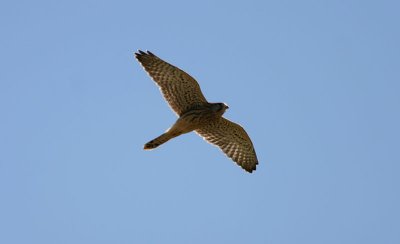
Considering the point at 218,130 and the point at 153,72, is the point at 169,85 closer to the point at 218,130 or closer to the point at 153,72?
the point at 153,72

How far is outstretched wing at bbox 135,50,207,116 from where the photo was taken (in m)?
17.0

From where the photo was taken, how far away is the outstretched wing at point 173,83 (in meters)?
17.0

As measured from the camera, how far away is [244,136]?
60.1 feet

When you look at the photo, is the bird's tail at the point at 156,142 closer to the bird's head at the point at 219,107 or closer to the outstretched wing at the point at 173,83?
the outstretched wing at the point at 173,83

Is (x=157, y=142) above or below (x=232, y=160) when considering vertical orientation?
below

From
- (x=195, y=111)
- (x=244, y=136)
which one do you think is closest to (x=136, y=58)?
(x=195, y=111)

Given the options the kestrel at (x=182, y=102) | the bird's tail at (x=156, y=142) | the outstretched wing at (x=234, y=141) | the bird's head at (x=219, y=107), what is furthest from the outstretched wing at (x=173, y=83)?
the outstretched wing at (x=234, y=141)

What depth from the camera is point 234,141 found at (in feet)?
60.4

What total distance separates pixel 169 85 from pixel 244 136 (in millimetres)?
2220

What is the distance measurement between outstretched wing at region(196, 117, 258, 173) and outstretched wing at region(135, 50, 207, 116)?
944mm

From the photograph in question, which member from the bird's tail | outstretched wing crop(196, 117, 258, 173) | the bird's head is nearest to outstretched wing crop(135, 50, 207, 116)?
the bird's head

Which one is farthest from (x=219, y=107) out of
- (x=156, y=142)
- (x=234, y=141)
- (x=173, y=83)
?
(x=156, y=142)

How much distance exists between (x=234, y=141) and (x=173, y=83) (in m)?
2.19

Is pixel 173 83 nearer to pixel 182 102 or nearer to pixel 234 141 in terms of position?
pixel 182 102
